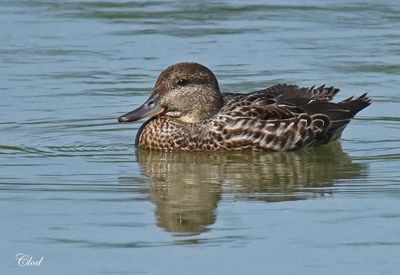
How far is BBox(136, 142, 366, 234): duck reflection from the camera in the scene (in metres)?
11.1

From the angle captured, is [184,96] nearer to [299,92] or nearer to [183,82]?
[183,82]

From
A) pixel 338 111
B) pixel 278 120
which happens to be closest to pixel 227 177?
pixel 278 120

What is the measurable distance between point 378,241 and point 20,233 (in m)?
2.40

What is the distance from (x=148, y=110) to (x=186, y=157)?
0.61 meters

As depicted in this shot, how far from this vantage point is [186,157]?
13.6m

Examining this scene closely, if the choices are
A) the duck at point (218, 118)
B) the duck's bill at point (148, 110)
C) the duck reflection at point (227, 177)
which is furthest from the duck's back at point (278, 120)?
the duck's bill at point (148, 110)

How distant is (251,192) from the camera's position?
11766mm

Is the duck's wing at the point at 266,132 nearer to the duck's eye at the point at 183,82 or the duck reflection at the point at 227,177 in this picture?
the duck reflection at the point at 227,177

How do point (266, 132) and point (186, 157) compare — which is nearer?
point (186, 157)

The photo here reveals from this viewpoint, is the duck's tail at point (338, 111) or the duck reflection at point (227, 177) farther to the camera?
the duck's tail at point (338, 111)

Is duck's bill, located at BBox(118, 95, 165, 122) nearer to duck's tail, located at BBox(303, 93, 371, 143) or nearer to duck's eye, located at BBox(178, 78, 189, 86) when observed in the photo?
duck's eye, located at BBox(178, 78, 189, 86)

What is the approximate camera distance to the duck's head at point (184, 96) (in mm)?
13891

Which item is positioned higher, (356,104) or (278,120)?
(356,104)

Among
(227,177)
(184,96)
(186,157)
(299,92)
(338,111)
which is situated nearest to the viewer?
(227,177)
